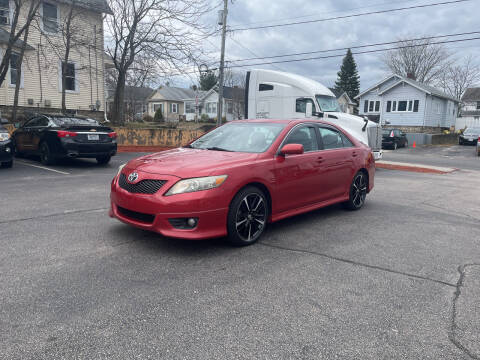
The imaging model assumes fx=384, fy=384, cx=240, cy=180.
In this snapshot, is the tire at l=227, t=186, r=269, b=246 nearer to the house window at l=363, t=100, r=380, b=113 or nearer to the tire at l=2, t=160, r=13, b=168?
the tire at l=2, t=160, r=13, b=168

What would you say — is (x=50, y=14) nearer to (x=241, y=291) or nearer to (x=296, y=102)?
(x=296, y=102)

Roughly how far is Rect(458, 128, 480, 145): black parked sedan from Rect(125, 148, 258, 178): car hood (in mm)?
32063

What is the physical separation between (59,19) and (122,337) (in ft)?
72.3

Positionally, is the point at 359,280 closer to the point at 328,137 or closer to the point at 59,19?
the point at 328,137

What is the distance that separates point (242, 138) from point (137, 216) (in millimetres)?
1888

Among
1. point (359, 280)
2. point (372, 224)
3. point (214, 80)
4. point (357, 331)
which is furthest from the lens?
point (214, 80)

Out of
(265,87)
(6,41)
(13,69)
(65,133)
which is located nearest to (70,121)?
(65,133)

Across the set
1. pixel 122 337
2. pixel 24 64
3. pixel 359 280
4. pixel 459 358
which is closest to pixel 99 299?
pixel 122 337

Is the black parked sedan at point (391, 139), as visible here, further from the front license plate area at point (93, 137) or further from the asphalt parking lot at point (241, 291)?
the asphalt parking lot at point (241, 291)

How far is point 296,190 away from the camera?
5.15m

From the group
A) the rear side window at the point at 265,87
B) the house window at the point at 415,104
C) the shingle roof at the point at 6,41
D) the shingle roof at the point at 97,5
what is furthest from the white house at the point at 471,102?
the shingle roof at the point at 6,41

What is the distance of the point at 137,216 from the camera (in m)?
4.30

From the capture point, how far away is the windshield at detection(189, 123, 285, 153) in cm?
511

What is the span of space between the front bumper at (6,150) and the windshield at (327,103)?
10.00 meters
